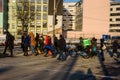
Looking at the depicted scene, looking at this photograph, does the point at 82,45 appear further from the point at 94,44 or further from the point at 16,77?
the point at 16,77

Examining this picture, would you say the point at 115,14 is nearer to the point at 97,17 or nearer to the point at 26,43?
the point at 97,17

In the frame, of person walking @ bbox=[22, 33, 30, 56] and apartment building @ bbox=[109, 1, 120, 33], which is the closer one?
person walking @ bbox=[22, 33, 30, 56]

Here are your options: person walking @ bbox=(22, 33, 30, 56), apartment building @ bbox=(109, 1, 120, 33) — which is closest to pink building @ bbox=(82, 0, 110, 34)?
apartment building @ bbox=(109, 1, 120, 33)

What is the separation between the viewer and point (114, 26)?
467ft

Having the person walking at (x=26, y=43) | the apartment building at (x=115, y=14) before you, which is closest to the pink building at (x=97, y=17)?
the apartment building at (x=115, y=14)

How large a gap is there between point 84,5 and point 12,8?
25.1m

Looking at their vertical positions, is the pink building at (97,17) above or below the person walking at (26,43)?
above

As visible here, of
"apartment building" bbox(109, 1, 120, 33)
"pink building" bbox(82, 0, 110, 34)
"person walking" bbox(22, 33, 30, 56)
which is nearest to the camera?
"person walking" bbox(22, 33, 30, 56)

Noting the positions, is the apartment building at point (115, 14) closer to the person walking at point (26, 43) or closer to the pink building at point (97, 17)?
the pink building at point (97, 17)

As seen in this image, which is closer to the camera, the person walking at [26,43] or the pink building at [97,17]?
the person walking at [26,43]

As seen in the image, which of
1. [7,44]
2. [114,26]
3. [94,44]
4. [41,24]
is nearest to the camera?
[7,44]

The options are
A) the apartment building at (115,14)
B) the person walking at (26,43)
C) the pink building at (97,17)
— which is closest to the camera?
the person walking at (26,43)

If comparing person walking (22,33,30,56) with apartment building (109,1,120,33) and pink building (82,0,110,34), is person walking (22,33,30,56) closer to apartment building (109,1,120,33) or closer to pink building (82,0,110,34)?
pink building (82,0,110,34)

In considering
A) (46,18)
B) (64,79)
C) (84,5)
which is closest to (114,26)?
(84,5)
